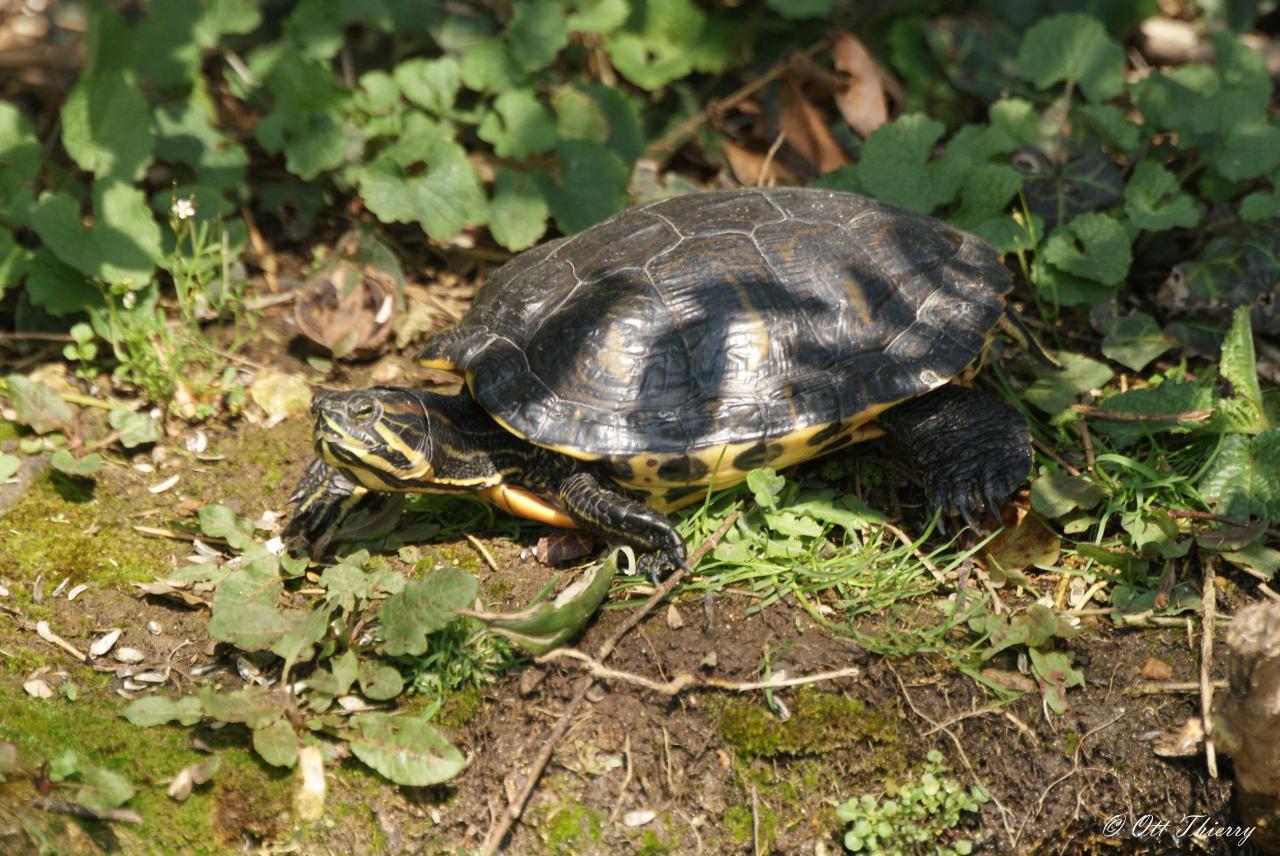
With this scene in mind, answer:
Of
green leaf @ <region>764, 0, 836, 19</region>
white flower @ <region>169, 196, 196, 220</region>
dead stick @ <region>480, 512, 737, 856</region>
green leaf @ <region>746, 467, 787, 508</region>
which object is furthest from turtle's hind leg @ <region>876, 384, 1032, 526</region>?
white flower @ <region>169, 196, 196, 220</region>

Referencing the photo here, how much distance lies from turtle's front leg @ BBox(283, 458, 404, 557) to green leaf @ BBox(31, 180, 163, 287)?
4.70ft

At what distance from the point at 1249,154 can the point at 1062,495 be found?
2.24 meters

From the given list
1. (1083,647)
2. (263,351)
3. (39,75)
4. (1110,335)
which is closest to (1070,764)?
(1083,647)

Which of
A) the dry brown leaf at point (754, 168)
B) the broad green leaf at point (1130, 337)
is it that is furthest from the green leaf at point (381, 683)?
the dry brown leaf at point (754, 168)

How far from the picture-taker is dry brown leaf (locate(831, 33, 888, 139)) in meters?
6.38

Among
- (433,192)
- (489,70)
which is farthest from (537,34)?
(433,192)

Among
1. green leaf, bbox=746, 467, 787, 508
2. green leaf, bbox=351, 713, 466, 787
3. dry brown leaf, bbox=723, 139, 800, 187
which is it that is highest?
dry brown leaf, bbox=723, 139, 800, 187

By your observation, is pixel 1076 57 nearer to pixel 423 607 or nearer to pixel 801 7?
pixel 801 7

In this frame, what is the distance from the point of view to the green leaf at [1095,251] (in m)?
5.14

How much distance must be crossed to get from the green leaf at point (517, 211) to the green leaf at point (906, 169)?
166 cm

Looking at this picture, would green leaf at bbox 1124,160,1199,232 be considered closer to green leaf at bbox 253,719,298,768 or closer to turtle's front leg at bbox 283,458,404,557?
turtle's front leg at bbox 283,458,404,557

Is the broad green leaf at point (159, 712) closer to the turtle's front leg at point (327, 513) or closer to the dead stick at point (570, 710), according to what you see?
the turtle's front leg at point (327, 513)

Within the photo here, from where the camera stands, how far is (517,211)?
18.7ft

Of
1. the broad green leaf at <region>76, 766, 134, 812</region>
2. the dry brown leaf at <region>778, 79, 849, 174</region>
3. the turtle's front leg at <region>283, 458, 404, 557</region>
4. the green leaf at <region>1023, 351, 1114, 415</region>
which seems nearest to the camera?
the broad green leaf at <region>76, 766, 134, 812</region>
